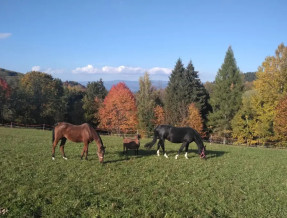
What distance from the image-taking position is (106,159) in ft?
40.4

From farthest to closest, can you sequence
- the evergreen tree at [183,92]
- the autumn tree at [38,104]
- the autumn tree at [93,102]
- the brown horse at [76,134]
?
the autumn tree at [93,102]
the autumn tree at [38,104]
the evergreen tree at [183,92]
the brown horse at [76,134]

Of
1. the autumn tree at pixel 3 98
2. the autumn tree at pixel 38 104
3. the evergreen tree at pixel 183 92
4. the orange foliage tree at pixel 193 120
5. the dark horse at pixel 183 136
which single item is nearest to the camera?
the dark horse at pixel 183 136

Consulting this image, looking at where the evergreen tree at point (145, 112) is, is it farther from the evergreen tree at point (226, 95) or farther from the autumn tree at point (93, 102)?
the autumn tree at point (93, 102)

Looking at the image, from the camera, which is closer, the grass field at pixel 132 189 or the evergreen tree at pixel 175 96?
the grass field at pixel 132 189

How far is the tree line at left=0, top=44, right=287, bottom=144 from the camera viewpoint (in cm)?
3108

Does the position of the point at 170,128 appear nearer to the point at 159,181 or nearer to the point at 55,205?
the point at 159,181

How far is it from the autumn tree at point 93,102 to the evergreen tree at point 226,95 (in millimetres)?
25294

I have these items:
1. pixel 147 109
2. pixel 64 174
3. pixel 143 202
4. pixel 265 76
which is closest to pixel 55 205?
pixel 143 202

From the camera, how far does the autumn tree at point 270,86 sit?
1201 inches

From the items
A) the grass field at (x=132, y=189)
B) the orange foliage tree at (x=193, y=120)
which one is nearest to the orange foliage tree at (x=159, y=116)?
the orange foliage tree at (x=193, y=120)

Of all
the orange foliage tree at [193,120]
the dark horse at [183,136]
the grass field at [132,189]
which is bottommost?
the grass field at [132,189]

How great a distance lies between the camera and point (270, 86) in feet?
102

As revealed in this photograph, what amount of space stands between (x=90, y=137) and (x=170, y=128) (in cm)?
536

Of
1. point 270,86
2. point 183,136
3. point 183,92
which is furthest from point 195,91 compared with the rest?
point 183,136
